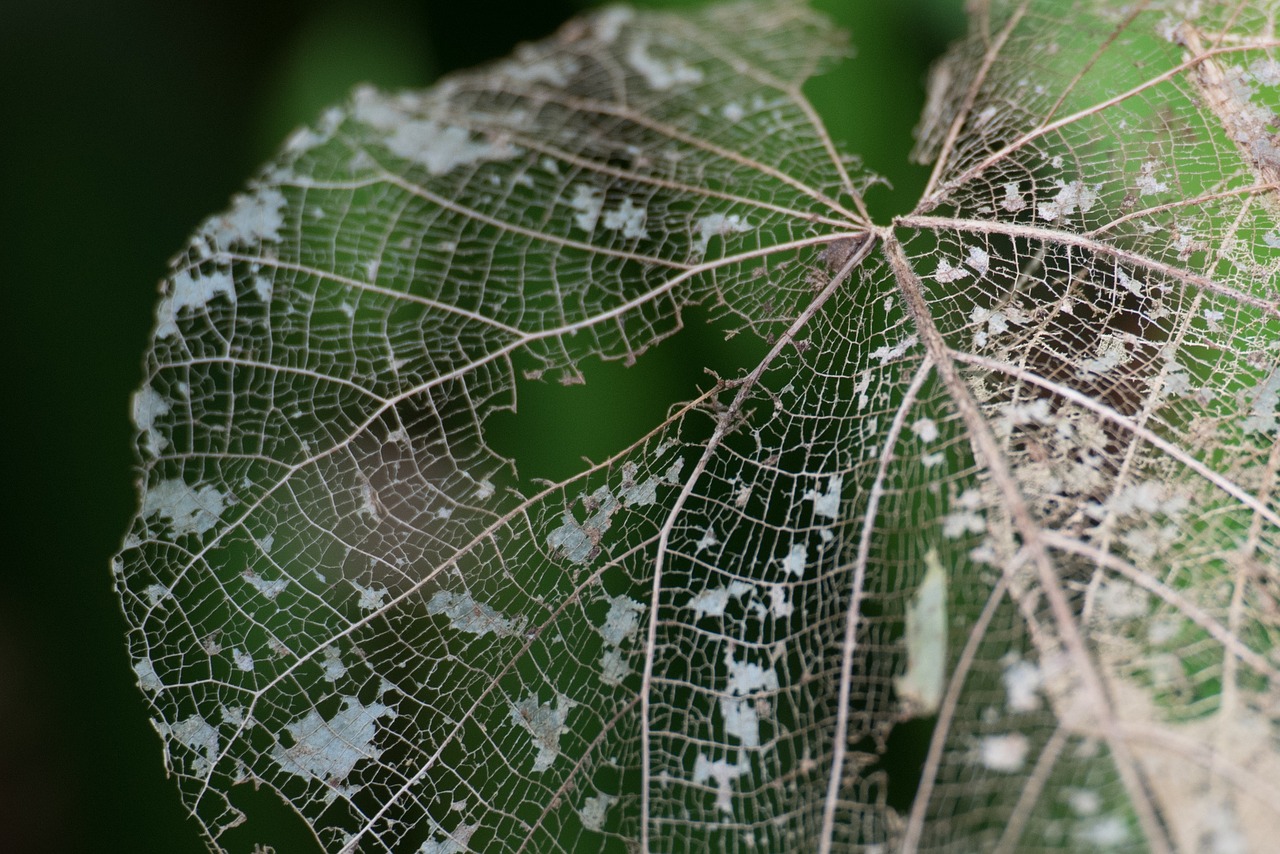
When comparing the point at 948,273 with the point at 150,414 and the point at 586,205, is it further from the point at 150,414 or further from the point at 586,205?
the point at 150,414

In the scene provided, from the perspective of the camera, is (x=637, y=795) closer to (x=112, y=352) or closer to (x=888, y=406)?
(x=888, y=406)

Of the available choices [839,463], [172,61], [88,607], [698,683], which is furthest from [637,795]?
[172,61]

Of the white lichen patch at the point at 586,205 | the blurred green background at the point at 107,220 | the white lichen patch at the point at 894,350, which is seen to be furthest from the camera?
the blurred green background at the point at 107,220

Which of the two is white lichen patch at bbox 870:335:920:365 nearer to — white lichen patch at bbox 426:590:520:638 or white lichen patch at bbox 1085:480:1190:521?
white lichen patch at bbox 1085:480:1190:521

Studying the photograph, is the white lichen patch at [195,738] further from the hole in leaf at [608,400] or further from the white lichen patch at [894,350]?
the white lichen patch at [894,350]

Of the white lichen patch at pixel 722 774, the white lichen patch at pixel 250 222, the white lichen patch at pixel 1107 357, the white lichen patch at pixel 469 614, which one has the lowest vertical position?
the white lichen patch at pixel 722 774

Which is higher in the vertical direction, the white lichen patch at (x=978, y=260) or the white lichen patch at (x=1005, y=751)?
the white lichen patch at (x=978, y=260)

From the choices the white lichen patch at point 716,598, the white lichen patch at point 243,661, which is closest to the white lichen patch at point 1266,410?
the white lichen patch at point 716,598

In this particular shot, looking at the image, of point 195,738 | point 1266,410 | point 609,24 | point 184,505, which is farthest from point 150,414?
point 1266,410
